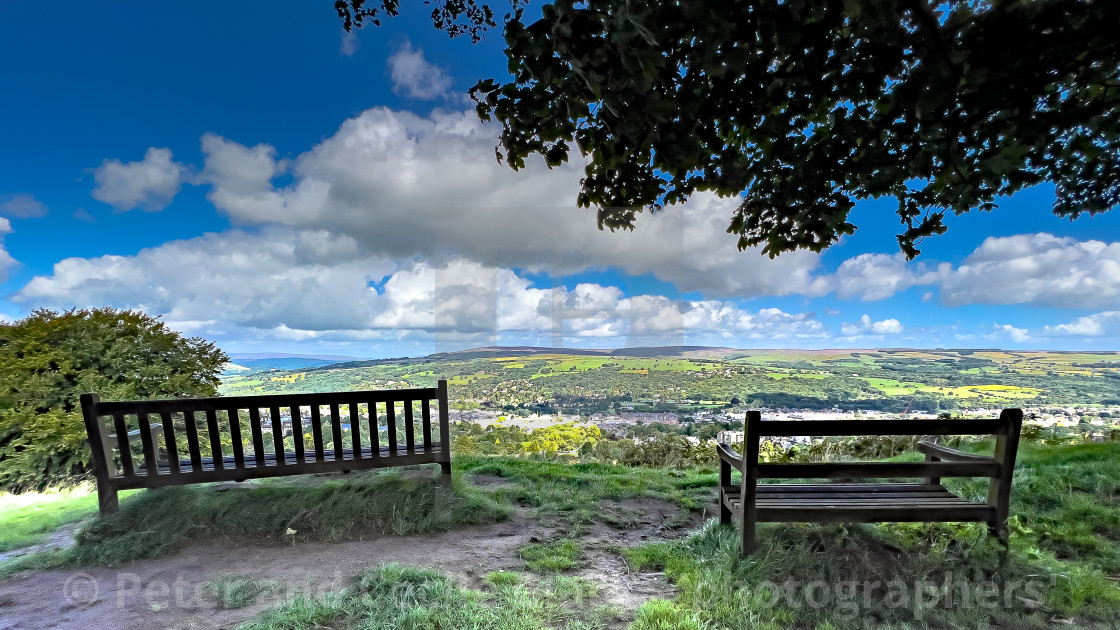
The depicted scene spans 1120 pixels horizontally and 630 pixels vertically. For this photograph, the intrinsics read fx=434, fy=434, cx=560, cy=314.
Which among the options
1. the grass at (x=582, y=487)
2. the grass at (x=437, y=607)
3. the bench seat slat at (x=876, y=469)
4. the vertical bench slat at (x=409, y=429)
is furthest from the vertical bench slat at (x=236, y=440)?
the bench seat slat at (x=876, y=469)

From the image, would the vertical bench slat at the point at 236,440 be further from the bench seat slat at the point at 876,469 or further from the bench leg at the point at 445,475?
the bench seat slat at the point at 876,469

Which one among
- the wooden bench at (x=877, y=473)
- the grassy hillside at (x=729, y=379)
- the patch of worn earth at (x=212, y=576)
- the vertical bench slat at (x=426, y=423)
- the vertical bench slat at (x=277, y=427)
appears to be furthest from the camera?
the grassy hillside at (x=729, y=379)

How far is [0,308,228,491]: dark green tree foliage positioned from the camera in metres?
5.32

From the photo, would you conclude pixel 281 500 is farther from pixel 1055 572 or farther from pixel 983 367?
pixel 983 367

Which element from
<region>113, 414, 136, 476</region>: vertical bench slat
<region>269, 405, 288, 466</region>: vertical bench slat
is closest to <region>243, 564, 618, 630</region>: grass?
<region>269, 405, 288, 466</region>: vertical bench slat

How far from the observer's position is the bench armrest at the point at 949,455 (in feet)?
9.97

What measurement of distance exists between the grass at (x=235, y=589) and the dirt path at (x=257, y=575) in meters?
0.04

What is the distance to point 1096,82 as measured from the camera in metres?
2.38

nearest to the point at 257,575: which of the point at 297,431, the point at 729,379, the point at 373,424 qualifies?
the point at 297,431

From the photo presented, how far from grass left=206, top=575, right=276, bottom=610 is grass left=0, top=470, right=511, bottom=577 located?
0.71 m

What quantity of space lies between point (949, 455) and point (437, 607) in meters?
3.78

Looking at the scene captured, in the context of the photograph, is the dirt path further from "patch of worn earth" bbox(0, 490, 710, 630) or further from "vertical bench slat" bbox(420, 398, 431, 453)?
"vertical bench slat" bbox(420, 398, 431, 453)

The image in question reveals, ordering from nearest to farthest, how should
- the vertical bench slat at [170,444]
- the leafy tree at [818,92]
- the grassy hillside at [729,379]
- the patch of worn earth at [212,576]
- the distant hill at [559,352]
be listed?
the leafy tree at [818,92]
the patch of worn earth at [212,576]
the vertical bench slat at [170,444]
the distant hill at [559,352]
the grassy hillside at [729,379]

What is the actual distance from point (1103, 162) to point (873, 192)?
10.1ft
